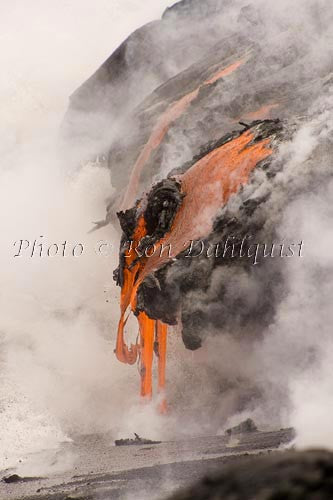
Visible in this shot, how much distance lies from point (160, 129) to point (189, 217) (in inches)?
119

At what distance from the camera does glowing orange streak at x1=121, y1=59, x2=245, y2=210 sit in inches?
360

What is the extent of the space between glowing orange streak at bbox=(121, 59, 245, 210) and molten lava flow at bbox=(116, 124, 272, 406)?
1.96m

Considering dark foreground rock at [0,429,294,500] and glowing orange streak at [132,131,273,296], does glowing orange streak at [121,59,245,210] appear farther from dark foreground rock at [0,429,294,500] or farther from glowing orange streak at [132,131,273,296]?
dark foreground rock at [0,429,294,500]

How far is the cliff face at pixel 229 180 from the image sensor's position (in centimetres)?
624

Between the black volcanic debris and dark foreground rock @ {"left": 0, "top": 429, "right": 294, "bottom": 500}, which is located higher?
the black volcanic debris

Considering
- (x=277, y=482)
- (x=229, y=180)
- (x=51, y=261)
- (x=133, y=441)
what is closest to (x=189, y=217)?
(x=229, y=180)

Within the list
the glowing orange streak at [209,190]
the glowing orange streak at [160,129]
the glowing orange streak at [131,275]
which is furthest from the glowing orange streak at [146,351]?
the glowing orange streak at [160,129]

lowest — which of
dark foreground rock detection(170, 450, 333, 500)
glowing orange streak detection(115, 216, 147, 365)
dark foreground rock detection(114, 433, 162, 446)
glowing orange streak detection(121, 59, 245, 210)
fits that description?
dark foreground rock detection(170, 450, 333, 500)

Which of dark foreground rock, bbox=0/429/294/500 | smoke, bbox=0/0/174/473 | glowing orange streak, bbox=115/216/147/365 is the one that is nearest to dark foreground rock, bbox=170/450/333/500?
dark foreground rock, bbox=0/429/294/500

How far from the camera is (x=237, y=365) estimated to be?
22.4 ft

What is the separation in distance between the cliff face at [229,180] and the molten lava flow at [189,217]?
1cm

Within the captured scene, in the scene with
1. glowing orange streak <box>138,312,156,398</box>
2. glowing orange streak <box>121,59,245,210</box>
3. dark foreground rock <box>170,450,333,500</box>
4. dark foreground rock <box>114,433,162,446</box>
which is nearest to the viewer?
dark foreground rock <box>170,450,333,500</box>

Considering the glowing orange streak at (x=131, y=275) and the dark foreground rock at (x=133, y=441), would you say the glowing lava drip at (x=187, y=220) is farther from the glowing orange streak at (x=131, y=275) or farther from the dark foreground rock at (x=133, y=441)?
the dark foreground rock at (x=133, y=441)

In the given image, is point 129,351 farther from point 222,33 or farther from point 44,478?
point 222,33
